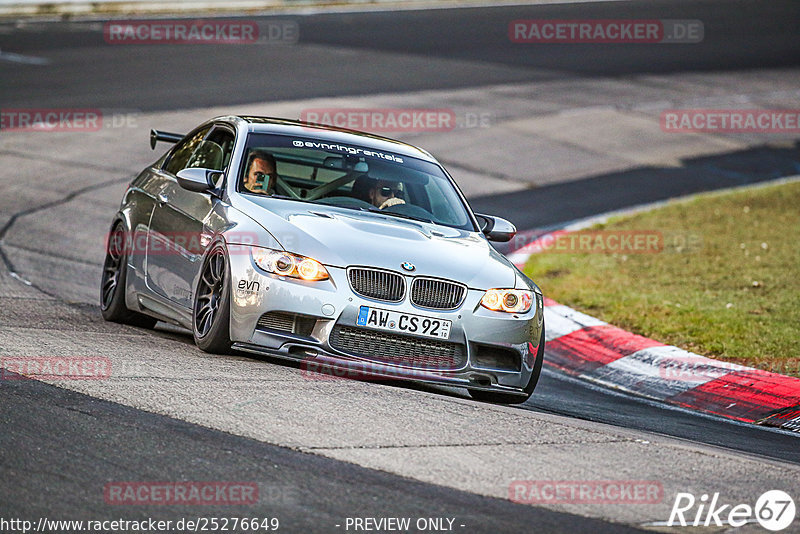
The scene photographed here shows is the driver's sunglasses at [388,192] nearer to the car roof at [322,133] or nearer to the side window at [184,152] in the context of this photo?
the car roof at [322,133]

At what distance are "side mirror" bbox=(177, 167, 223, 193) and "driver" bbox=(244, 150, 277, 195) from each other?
0.83ft

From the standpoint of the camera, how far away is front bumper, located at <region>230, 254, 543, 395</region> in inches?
274

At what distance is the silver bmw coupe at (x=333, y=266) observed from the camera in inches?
276

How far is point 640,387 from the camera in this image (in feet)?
29.7

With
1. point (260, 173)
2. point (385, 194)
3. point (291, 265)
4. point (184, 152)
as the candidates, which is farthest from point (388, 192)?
point (184, 152)

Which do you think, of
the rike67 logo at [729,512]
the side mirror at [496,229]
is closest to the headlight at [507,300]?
the side mirror at [496,229]

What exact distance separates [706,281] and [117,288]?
6068 millimetres

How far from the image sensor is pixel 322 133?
880 cm

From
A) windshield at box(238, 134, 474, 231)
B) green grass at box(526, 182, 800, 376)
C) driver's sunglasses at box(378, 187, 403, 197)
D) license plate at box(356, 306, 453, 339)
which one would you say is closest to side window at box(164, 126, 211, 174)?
windshield at box(238, 134, 474, 231)

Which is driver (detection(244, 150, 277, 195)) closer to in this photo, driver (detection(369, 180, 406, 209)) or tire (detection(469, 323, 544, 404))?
driver (detection(369, 180, 406, 209))

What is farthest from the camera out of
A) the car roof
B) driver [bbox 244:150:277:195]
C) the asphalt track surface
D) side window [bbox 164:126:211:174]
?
side window [bbox 164:126:211:174]

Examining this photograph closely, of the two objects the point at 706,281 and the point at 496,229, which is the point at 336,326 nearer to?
the point at 496,229

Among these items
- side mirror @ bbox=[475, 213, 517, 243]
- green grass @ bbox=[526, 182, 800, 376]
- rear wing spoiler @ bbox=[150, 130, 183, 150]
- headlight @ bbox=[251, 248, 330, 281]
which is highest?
rear wing spoiler @ bbox=[150, 130, 183, 150]

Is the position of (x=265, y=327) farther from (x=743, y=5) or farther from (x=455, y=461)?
(x=743, y=5)
